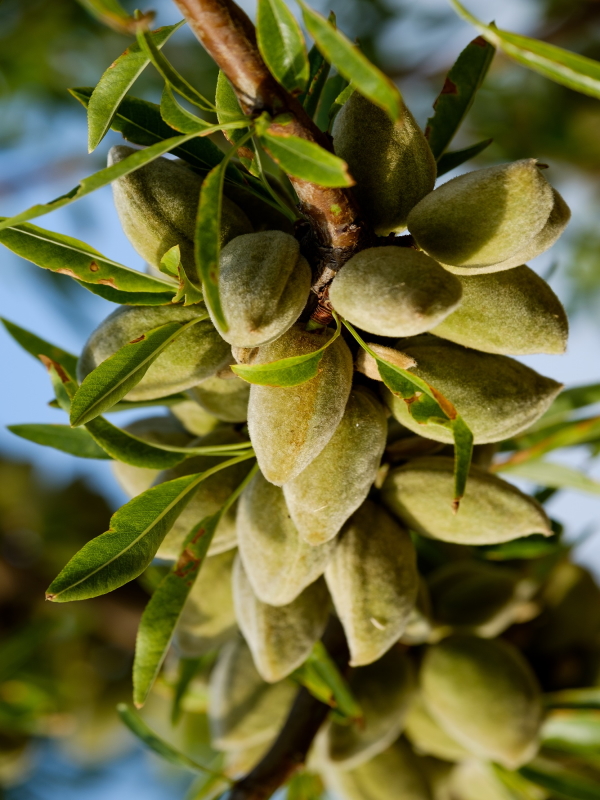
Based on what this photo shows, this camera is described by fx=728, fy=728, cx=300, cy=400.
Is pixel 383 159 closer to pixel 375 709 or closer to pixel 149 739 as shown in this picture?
pixel 375 709

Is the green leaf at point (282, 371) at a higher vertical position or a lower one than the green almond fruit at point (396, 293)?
lower

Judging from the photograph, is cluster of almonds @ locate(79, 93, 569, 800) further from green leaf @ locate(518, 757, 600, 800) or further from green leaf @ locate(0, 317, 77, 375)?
green leaf @ locate(518, 757, 600, 800)

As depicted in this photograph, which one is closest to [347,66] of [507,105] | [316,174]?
[316,174]

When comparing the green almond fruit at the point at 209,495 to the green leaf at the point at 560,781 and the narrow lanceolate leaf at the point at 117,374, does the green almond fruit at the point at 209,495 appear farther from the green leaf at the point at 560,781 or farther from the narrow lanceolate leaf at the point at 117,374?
the green leaf at the point at 560,781

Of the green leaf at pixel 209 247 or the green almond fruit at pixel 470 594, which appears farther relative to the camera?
the green almond fruit at pixel 470 594

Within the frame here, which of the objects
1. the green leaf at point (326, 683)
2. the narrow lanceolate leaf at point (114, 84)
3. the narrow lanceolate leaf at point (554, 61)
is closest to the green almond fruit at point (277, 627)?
the green leaf at point (326, 683)

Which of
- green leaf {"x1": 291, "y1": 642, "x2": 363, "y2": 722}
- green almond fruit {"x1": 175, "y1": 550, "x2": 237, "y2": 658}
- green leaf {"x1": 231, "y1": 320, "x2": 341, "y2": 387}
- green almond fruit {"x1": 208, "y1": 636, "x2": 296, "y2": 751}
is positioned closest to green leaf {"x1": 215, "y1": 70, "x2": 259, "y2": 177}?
green leaf {"x1": 231, "y1": 320, "x2": 341, "y2": 387}
